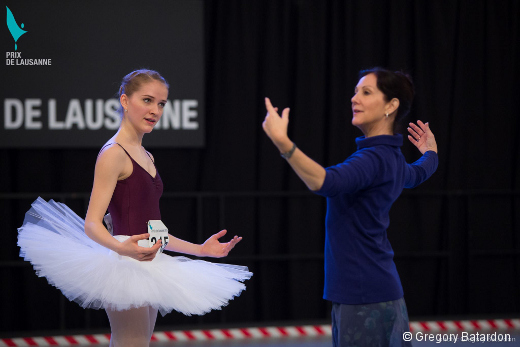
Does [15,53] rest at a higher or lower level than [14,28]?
lower

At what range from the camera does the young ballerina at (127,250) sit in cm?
206

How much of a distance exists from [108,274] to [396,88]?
3.70ft

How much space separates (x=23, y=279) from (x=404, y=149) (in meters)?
2.97

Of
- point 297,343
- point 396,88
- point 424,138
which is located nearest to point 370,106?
point 396,88

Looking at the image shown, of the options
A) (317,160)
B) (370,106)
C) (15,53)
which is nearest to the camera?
(370,106)

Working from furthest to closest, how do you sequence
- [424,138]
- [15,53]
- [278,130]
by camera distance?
1. [15,53]
2. [424,138]
3. [278,130]

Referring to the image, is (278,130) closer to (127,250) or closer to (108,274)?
(127,250)

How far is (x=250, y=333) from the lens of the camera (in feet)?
14.1

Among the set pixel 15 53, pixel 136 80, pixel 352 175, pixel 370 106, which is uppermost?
pixel 15 53

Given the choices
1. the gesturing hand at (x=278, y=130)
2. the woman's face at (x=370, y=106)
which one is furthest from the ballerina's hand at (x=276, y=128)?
the woman's face at (x=370, y=106)

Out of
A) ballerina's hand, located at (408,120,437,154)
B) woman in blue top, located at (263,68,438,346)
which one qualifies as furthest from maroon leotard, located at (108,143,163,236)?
ballerina's hand, located at (408,120,437,154)

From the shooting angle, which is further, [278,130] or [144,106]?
[144,106]

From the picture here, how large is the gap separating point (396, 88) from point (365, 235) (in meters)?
0.48

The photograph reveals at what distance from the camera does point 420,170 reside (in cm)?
225
